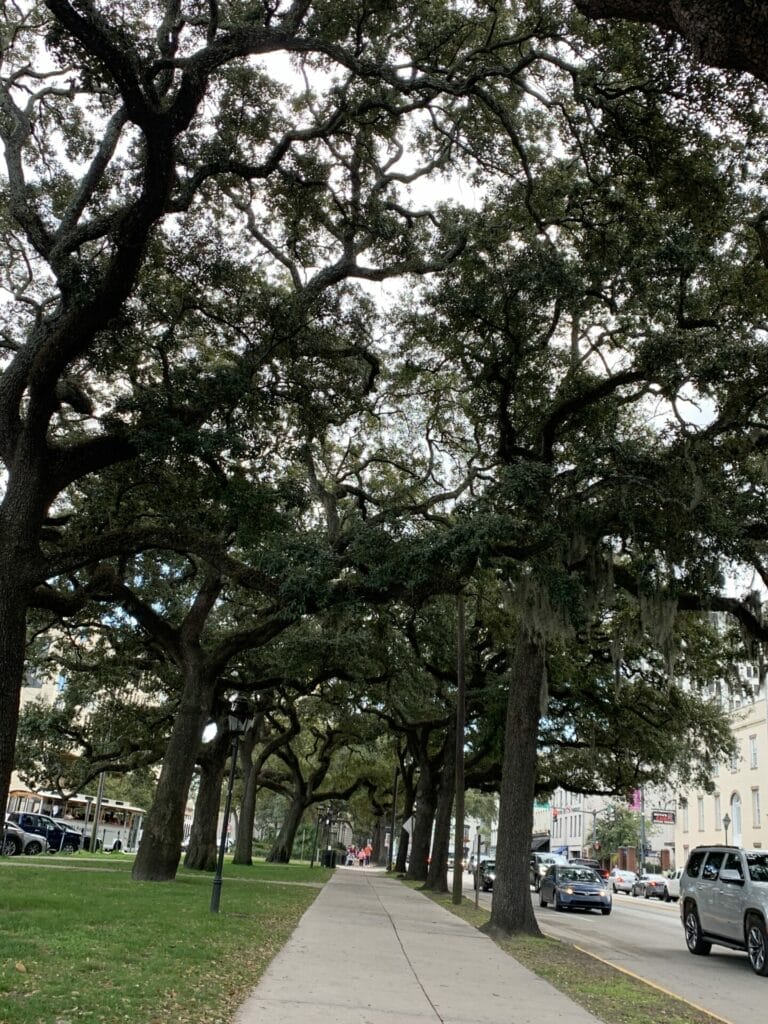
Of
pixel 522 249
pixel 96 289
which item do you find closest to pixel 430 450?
pixel 522 249

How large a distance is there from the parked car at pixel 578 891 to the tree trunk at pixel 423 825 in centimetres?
530

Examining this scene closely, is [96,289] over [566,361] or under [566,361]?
under

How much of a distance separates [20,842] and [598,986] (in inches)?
1040

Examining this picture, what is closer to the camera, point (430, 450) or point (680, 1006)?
point (680, 1006)

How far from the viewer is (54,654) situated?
75.3ft

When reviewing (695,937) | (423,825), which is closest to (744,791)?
(423,825)

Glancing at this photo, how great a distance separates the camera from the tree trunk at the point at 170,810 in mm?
17016

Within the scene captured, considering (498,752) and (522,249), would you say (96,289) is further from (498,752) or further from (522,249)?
(498,752)

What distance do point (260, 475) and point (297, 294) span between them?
390cm

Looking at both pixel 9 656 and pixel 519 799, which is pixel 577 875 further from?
pixel 9 656

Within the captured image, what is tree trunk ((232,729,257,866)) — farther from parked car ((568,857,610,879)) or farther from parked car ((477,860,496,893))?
parked car ((568,857,610,879))

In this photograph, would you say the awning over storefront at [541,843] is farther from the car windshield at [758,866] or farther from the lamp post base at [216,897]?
the lamp post base at [216,897]

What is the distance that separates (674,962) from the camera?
13.3m

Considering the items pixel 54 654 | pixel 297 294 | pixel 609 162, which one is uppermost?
pixel 609 162
